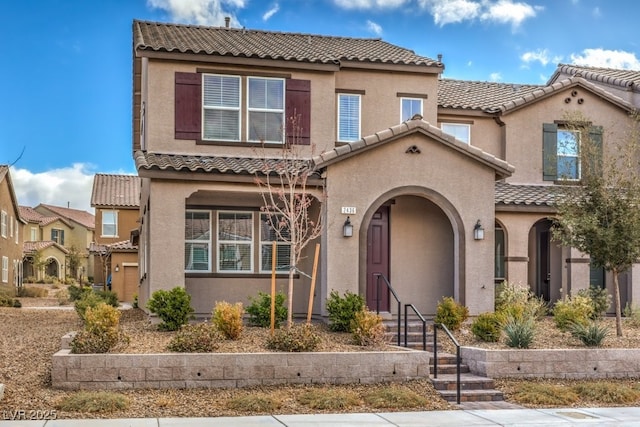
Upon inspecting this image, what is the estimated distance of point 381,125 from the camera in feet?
65.8

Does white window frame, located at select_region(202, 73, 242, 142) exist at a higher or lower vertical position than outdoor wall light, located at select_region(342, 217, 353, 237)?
higher

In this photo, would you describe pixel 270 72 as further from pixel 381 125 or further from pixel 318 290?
pixel 318 290

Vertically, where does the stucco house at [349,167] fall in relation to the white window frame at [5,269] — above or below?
above

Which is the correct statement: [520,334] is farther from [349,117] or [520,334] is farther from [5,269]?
[5,269]

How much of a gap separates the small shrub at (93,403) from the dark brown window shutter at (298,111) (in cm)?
931

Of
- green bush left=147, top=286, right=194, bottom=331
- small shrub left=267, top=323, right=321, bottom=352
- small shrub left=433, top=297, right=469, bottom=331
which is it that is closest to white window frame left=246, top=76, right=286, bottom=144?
green bush left=147, top=286, right=194, bottom=331

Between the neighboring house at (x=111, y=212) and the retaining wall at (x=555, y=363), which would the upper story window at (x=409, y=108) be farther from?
the neighboring house at (x=111, y=212)

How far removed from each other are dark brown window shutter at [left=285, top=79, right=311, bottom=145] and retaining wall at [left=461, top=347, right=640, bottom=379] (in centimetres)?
732

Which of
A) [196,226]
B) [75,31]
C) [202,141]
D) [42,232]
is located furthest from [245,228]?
[42,232]

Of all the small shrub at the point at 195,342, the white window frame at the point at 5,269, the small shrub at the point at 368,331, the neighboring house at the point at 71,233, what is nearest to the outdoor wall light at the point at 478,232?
the small shrub at the point at 368,331

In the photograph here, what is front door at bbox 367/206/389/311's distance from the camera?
17844mm

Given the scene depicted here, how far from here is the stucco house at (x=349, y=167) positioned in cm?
1669

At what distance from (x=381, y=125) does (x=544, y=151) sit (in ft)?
16.9

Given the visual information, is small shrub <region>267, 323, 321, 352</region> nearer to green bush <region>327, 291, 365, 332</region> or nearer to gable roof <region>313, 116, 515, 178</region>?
green bush <region>327, 291, 365, 332</region>
